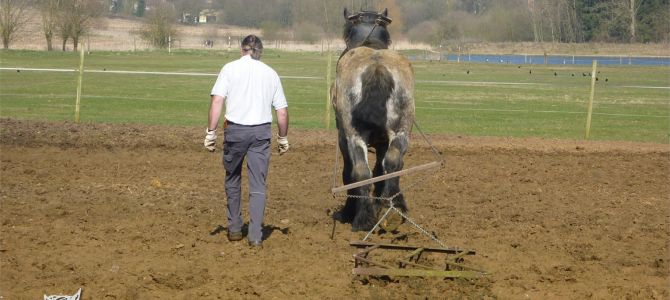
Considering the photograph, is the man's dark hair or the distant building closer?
the man's dark hair

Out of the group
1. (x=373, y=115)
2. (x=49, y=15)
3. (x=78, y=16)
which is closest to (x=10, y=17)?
(x=49, y=15)

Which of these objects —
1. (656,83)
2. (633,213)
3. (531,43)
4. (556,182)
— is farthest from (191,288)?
(531,43)

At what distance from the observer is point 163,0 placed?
95250 millimetres

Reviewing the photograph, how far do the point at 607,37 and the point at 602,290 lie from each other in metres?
79.1

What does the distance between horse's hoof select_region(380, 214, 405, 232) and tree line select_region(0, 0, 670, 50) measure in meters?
41.1

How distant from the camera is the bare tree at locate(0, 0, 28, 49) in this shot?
2500 inches

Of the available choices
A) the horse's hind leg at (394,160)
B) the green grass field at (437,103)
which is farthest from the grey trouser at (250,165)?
the green grass field at (437,103)

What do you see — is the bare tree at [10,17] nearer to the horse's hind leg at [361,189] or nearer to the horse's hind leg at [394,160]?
the horse's hind leg at [361,189]

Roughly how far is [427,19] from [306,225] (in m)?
53.6

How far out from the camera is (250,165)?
8.57m

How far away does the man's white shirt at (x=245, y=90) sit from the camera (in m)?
8.44

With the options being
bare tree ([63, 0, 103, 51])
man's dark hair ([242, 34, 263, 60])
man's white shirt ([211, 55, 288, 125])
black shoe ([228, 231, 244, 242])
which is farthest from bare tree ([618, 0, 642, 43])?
black shoe ([228, 231, 244, 242])

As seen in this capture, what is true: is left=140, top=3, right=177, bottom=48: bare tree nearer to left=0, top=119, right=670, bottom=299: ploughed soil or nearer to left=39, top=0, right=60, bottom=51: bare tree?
left=39, top=0, right=60, bottom=51: bare tree

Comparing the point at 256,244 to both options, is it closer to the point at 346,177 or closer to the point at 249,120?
the point at 249,120
